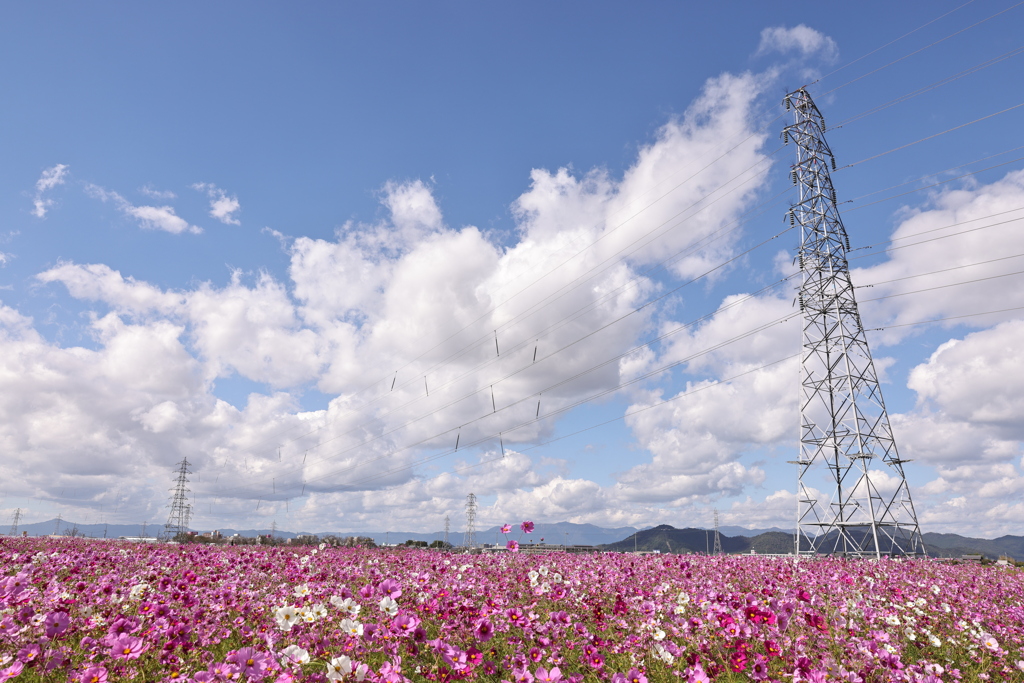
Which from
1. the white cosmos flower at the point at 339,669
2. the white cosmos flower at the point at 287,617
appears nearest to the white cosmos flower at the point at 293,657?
the white cosmos flower at the point at 339,669

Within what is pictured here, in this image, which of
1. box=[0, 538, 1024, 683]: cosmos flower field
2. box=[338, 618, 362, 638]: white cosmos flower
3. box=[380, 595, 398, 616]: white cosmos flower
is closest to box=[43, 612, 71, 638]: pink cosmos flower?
box=[0, 538, 1024, 683]: cosmos flower field

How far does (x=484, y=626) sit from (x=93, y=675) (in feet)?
7.57

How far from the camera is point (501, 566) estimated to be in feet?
31.8

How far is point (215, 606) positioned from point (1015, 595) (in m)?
11.9

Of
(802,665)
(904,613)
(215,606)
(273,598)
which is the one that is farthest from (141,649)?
(904,613)

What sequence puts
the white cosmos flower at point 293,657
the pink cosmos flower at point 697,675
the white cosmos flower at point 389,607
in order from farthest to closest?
the white cosmos flower at point 389,607
the pink cosmos flower at point 697,675
the white cosmos flower at point 293,657

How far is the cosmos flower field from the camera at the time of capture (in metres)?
3.38

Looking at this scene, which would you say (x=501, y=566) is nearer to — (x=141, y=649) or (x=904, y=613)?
(x=904, y=613)

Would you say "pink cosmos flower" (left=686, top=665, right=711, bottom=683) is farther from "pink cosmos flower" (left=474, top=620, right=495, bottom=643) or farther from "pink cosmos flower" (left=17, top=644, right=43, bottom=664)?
"pink cosmos flower" (left=17, top=644, right=43, bottom=664)

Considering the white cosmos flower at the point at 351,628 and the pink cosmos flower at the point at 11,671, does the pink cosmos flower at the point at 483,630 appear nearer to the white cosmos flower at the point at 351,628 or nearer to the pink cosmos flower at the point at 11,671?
the white cosmos flower at the point at 351,628

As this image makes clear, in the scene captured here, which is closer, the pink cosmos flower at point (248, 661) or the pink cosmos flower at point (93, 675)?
the pink cosmos flower at point (248, 661)

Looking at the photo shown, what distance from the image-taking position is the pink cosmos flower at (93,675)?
→ 10.3 ft

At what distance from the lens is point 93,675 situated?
3.18 m

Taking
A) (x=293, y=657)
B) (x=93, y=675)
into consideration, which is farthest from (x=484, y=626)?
(x=93, y=675)
